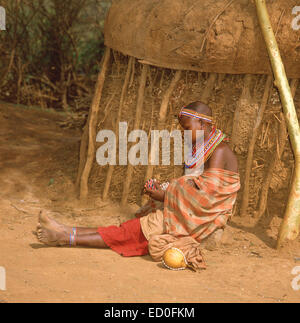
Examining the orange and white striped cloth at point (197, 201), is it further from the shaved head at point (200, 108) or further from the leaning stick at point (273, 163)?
the leaning stick at point (273, 163)

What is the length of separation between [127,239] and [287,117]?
5.81ft

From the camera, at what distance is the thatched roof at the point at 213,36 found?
4480mm

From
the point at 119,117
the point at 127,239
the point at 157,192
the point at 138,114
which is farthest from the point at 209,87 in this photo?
the point at 127,239

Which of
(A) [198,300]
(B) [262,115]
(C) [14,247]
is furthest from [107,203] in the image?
(A) [198,300]

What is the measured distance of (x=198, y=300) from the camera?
3084 millimetres

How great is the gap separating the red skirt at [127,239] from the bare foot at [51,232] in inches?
11.8

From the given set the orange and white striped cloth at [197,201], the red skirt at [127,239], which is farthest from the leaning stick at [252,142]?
the red skirt at [127,239]

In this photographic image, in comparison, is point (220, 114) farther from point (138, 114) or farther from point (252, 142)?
point (138, 114)

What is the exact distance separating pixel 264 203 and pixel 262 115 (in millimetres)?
902

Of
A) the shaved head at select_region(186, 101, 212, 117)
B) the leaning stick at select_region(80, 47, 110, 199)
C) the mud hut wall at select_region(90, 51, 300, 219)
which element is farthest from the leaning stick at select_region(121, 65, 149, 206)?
the shaved head at select_region(186, 101, 212, 117)

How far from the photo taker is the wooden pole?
13.6 ft

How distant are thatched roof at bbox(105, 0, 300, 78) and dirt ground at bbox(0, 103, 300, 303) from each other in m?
1.61

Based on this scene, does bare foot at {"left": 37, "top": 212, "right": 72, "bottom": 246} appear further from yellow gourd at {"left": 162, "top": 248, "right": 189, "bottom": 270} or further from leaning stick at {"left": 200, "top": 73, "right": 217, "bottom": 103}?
leaning stick at {"left": 200, "top": 73, "right": 217, "bottom": 103}

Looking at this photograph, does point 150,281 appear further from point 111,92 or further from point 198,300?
point 111,92
